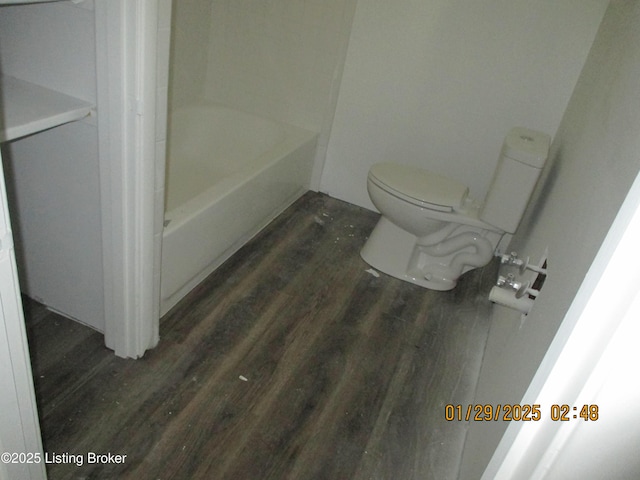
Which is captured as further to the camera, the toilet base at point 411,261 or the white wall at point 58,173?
the toilet base at point 411,261

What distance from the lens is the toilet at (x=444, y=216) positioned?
1991 mm

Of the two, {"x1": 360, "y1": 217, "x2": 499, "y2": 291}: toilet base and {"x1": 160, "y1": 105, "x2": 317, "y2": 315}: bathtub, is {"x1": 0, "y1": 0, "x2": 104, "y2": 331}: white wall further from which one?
{"x1": 360, "y1": 217, "x2": 499, "y2": 291}: toilet base

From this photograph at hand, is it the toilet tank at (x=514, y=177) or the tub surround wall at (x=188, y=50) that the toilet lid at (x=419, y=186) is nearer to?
the toilet tank at (x=514, y=177)

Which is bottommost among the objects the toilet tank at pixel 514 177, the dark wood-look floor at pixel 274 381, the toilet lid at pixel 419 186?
the dark wood-look floor at pixel 274 381

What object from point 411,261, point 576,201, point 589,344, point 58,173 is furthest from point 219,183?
point 589,344

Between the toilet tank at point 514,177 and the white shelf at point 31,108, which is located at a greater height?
the white shelf at point 31,108

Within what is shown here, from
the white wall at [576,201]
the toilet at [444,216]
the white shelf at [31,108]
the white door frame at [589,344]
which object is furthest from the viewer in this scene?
the toilet at [444,216]

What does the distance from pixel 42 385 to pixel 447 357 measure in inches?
55.2

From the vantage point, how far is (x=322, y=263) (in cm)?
236

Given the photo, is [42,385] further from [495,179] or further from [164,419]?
[495,179]

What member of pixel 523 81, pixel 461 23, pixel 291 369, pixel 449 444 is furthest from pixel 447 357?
pixel 461 23

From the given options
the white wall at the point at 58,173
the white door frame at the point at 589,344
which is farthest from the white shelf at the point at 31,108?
the white door frame at the point at 589,344

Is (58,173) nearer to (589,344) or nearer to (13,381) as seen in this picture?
(13,381)

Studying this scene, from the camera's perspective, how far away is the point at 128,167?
132 cm
